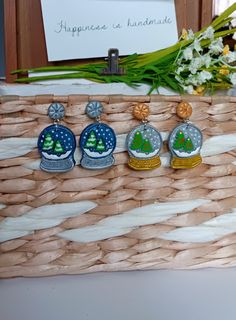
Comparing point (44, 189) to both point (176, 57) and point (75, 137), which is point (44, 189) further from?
point (176, 57)

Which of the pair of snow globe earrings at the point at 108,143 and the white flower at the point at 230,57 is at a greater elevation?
the white flower at the point at 230,57

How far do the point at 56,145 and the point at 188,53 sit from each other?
0.17 m

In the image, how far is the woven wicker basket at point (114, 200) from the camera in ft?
1.32

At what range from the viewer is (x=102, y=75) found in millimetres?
450

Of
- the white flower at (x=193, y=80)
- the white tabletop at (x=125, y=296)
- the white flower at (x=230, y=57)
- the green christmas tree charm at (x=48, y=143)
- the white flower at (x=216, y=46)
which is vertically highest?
the white flower at (x=216, y=46)

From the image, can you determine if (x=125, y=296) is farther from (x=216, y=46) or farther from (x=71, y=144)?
(x=216, y=46)

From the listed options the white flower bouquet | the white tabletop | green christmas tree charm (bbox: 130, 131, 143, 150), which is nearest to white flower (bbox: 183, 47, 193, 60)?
the white flower bouquet

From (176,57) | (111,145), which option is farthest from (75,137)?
(176,57)

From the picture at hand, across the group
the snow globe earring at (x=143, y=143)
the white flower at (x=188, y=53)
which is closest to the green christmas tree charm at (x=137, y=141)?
the snow globe earring at (x=143, y=143)

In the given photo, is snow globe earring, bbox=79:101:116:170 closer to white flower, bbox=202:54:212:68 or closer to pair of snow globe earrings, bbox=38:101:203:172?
pair of snow globe earrings, bbox=38:101:203:172

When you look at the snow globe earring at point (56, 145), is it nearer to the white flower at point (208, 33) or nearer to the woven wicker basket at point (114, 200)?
the woven wicker basket at point (114, 200)

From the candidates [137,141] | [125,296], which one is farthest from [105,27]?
[125,296]

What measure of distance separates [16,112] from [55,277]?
17cm

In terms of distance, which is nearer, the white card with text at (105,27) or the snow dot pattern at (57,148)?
the snow dot pattern at (57,148)
